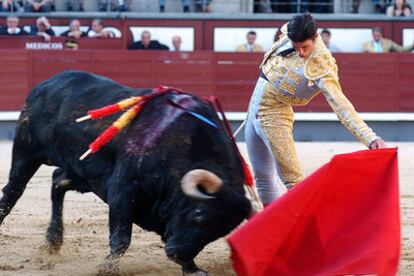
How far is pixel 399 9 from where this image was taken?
11523mm

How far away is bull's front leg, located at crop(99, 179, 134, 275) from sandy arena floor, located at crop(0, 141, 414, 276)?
254 millimetres

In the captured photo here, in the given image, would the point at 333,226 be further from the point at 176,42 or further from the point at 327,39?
the point at 176,42

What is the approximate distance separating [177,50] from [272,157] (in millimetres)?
6584

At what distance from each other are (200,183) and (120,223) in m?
0.46

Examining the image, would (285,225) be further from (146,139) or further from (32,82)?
(32,82)

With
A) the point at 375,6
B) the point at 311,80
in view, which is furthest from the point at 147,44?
the point at 311,80

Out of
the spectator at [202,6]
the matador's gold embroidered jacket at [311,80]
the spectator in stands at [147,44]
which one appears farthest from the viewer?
the spectator at [202,6]

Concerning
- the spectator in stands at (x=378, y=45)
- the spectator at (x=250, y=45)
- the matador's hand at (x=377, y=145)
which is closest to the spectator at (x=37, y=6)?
the spectator at (x=250, y=45)

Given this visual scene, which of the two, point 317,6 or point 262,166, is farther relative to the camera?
point 317,6

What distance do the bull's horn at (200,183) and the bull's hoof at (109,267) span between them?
497 mm

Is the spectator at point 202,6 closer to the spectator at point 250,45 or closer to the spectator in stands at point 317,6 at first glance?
the spectator at point 250,45

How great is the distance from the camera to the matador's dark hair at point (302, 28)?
392cm

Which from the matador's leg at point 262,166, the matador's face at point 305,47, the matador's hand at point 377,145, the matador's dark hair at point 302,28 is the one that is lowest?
the matador's leg at point 262,166

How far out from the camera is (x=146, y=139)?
4008 mm
